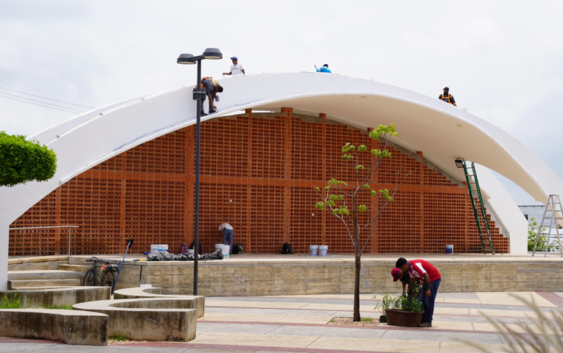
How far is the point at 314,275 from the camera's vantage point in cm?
1623

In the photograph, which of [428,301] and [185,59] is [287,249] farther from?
[428,301]

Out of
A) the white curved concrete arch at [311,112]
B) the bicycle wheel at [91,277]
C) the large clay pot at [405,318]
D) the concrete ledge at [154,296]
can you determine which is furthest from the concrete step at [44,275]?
the large clay pot at [405,318]

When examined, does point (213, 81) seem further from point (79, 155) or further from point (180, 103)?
point (79, 155)

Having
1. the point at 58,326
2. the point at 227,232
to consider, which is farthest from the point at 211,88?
the point at 58,326

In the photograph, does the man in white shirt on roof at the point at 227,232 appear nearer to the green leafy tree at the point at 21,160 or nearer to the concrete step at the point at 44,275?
the concrete step at the point at 44,275

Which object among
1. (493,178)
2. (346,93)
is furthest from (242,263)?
(493,178)

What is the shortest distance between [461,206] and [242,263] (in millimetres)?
12790

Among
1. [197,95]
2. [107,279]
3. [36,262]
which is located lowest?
[107,279]

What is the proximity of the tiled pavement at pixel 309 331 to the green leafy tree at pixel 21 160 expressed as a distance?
3122 millimetres

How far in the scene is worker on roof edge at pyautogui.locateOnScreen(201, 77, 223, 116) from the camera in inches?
655

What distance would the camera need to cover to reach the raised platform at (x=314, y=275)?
587 inches

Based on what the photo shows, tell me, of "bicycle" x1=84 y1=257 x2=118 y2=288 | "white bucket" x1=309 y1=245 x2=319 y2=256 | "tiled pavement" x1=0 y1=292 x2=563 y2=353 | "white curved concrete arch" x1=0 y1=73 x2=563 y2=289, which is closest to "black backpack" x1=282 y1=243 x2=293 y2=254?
"white bucket" x1=309 y1=245 x2=319 y2=256

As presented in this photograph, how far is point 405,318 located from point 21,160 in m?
7.10

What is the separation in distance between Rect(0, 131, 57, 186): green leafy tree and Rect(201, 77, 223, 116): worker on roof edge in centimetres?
661
